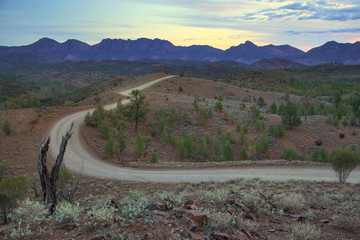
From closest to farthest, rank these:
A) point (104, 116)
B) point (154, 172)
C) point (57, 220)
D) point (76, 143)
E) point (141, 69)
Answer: point (57, 220), point (154, 172), point (76, 143), point (104, 116), point (141, 69)

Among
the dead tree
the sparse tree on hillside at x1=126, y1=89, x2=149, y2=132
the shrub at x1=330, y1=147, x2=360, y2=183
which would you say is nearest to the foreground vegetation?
the dead tree

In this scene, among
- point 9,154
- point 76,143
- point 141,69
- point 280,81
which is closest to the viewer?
point 9,154

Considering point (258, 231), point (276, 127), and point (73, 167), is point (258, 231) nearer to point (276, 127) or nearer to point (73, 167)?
point (73, 167)

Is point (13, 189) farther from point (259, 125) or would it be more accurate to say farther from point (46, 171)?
point (259, 125)

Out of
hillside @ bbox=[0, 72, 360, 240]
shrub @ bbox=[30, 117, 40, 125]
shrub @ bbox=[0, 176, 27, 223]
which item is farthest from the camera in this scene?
shrub @ bbox=[30, 117, 40, 125]

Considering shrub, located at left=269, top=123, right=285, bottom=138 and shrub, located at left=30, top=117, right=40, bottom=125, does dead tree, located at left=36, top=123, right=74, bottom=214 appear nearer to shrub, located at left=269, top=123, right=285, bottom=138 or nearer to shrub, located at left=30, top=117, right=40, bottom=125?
shrub, located at left=30, top=117, right=40, bottom=125

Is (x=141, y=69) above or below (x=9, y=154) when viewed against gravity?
above

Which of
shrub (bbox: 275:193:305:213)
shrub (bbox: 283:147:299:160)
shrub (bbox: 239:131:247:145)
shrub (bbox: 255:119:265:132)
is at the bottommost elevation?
shrub (bbox: 283:147:299:160)

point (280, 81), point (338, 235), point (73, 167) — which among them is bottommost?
point (73, 167)

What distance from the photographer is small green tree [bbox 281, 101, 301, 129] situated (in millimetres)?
31455

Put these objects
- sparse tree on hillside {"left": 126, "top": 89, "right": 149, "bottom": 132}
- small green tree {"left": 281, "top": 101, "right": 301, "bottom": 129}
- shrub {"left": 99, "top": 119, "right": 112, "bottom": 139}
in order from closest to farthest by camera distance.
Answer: shrub {"left": 99, "top": 119, "right": 112, "bottom": 139} < sparse tree on hillside {"left": 126, "top": 89, "right": 149, "bottom": 132} < small green tree {"left": 281, "top": 101, "right": 301, "bottom": 129}

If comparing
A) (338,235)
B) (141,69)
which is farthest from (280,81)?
(141,69)

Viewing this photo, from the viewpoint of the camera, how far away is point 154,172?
16.8 m

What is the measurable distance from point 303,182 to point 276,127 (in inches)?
652
